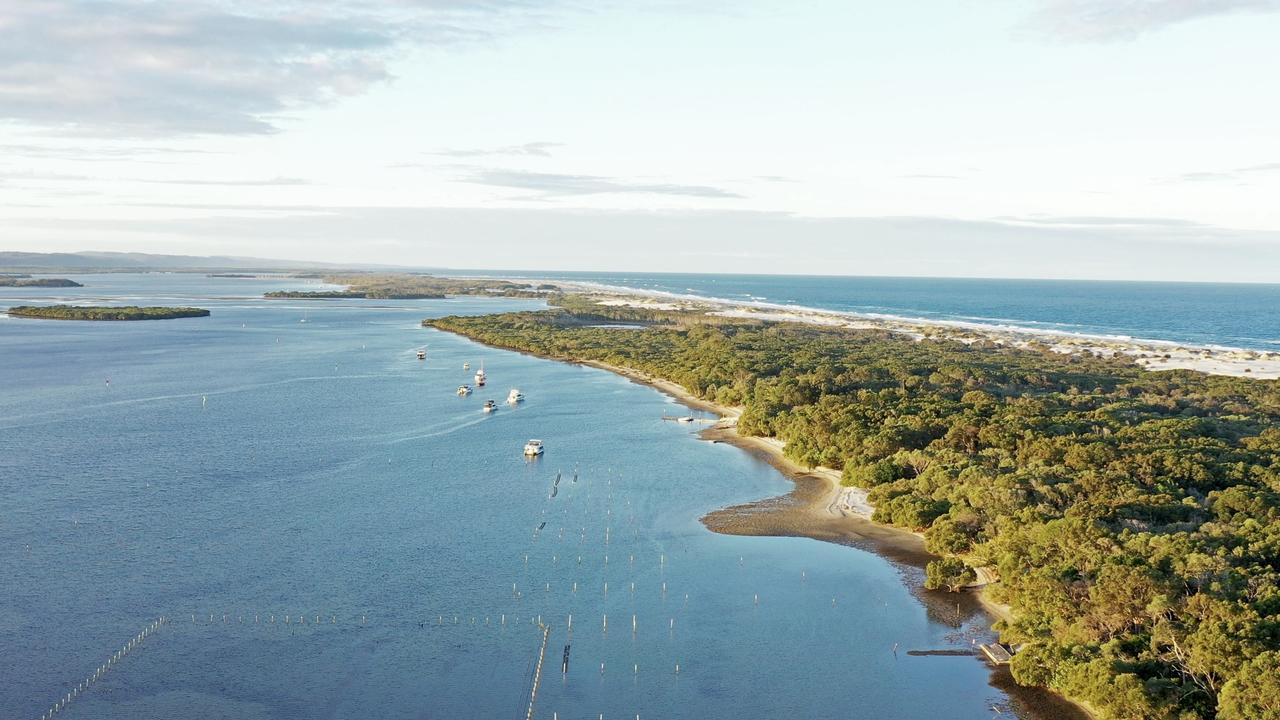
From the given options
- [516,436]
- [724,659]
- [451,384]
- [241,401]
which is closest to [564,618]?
[724,659]

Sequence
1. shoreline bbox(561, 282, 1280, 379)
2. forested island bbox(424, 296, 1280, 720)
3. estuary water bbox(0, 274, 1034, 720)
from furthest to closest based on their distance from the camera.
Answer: shoreline bbox(561, 282, 1280, 379), estuary water bbox(0, 274, 1034, 720), forested island bbox(424, 296, 1280, 720)

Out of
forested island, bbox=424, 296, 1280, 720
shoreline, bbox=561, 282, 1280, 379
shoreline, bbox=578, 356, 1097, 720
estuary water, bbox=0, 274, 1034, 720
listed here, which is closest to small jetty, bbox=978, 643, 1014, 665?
shoreline, bbox=578, 356, 1097, 720

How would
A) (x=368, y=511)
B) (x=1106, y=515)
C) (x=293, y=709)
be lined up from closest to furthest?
(x=293, y=709), (x=1106, y=515), (x=368, y=511)

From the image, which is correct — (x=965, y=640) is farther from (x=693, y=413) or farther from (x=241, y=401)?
(x=241, y=401)

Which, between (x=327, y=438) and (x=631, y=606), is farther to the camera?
(x=327, y=438)

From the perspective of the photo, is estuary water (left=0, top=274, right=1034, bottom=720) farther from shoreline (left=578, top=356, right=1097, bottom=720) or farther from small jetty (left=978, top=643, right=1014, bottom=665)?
small jetty (left=978, top=643, right=1014, bottom=665)

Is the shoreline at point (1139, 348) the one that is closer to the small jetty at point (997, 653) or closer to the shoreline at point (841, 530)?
the shoreline at point (841, 530)

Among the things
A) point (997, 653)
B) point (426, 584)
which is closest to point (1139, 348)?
point (997, 653)
